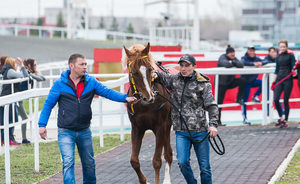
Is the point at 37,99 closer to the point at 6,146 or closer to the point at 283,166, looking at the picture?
the point at 6,146

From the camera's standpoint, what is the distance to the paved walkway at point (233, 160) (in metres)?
8.03

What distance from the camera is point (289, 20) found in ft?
214

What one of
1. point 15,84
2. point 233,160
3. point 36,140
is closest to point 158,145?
point 36,140

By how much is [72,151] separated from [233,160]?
11.7ft

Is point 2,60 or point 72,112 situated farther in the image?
point 2,60

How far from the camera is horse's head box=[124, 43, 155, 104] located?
23.0ft

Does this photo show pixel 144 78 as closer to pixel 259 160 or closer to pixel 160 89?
pixel 160 89

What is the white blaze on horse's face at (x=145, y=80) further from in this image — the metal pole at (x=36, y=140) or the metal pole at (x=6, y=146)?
the metal pole at (x=36, y=140)

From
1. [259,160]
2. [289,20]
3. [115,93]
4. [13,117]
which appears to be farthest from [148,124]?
[289,20]

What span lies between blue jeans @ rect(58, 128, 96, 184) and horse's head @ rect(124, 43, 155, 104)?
0.83 meters

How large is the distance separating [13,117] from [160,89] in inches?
153

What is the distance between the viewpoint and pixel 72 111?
6391 mm

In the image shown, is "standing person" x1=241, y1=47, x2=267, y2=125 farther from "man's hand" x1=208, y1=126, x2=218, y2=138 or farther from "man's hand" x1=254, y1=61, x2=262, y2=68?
"man's hand" x1=208, y1=126, x2=218, y2=138

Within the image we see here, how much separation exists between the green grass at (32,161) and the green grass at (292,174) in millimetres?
3124
